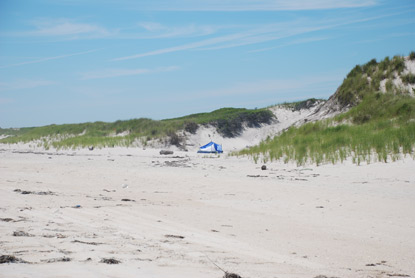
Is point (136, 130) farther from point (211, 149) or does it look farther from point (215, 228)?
point (215, 228)

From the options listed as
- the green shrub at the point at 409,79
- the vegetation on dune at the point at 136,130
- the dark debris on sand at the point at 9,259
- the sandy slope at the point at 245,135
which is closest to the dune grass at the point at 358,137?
the green shrub at the point at 409,79

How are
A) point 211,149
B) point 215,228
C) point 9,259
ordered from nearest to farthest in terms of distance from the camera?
point 9,259 < point 215,228 < point 211,149

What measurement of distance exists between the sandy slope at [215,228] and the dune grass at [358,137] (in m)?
1.91

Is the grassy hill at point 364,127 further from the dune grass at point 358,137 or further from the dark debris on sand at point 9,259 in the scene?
the dark debris on sand at point 9,259

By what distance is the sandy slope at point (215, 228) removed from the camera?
3.49 m

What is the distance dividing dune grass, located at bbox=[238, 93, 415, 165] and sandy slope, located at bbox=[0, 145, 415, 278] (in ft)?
6.25

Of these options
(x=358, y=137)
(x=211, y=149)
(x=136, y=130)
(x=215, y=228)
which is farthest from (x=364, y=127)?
(x=136, y=130)

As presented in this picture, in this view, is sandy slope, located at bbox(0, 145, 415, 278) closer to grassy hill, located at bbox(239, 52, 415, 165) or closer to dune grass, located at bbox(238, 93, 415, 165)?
dune grass, located at bbox(238, 93, 415, 165)

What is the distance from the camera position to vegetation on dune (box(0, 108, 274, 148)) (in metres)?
28.1

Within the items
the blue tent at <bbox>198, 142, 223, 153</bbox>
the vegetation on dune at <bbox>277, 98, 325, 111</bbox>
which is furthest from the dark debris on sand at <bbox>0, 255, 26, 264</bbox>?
the vegetation on dune at <bbox>277, 98, 325, 111</bbox>

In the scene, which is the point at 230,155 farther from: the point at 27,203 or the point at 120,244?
the point at 120,244

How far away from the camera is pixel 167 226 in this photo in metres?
5.18

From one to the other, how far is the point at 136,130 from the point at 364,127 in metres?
21.1

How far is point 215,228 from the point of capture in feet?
17.1
